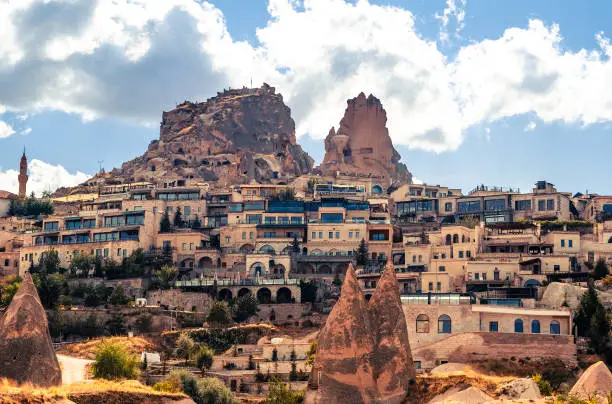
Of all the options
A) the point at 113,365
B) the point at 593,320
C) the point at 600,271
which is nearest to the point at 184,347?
the point at 113,365

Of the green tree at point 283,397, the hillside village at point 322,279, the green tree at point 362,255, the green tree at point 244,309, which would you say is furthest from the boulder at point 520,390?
the green tree at point 362,255

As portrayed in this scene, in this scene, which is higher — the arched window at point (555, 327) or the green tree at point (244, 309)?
the green tree at point (244, 309)

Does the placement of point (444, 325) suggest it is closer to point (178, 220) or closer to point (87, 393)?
point (87, 393)

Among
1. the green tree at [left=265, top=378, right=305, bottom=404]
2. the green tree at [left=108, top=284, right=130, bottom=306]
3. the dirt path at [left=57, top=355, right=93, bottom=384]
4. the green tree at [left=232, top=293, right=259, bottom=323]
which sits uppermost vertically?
the green tree at [left=108, top=284, right=130, bottom=306]

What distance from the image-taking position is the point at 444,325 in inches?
2918

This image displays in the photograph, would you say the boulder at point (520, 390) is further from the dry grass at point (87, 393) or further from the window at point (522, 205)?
the window at point (522, 205)

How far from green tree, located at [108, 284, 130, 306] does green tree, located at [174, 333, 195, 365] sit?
1110 cm

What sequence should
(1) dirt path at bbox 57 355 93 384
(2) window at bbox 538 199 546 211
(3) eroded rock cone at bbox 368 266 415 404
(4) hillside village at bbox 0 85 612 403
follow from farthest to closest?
(2) window at bbox 538 199 546 211 < (1) dirt path at bbox 57 355 93 384 < (4) hillside village at bbox 0 85 612 403 < (3) eroded rock cone at bbox 368 266 415 404

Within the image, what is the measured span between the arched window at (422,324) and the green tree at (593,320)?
10988 mm

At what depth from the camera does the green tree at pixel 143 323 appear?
297ft

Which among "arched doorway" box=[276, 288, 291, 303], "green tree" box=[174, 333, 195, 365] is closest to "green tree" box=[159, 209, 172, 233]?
"arched doorway" box=[276, 288, 291, 303]

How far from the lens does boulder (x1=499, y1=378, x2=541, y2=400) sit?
5381cm

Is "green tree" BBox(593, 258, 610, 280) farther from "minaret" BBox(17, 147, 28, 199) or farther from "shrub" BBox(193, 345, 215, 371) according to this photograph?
"minaret" BBox(17, 147, 28, 199)

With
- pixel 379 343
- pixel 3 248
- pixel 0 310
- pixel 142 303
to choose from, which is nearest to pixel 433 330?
pixel 379 343
